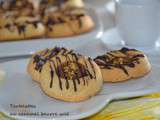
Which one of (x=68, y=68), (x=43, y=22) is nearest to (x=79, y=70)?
(x=68, y=68)

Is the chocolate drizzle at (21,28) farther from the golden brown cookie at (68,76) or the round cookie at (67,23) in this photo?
the golden brown cookie at (68,76)

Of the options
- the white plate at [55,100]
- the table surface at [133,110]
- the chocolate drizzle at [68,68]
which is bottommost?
the table surface at [133,110]

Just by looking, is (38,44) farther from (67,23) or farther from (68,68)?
(68,68)

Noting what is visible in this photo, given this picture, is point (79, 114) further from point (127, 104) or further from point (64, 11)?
point (64, 11)

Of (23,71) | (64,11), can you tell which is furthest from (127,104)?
(64,11)

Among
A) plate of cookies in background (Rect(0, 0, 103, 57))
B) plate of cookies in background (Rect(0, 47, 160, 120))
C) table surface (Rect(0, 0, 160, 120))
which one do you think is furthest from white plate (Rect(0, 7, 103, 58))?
table surface (Rect(0, 0, 160, 120))

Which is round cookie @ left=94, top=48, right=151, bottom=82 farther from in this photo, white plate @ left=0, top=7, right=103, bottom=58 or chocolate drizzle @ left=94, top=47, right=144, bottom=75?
white plate @ left=0, top=7, right=103, bottom=58

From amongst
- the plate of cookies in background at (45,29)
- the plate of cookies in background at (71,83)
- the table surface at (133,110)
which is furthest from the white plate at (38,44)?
the table surface at (133,110)
